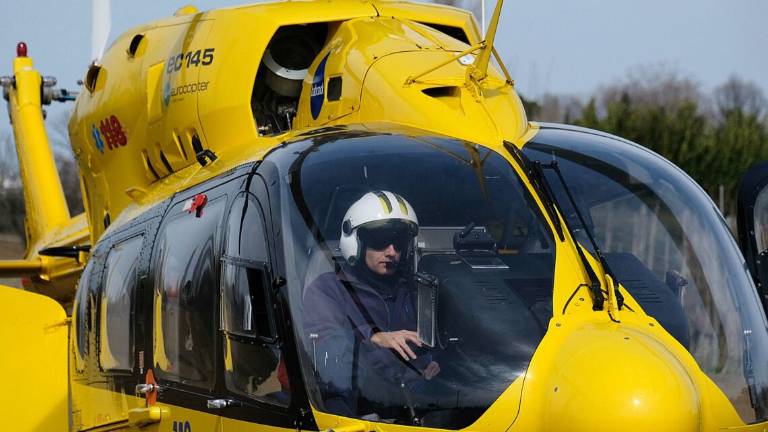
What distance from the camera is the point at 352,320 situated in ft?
15.0

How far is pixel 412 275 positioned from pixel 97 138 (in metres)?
4.09

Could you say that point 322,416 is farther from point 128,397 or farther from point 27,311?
point 27,311

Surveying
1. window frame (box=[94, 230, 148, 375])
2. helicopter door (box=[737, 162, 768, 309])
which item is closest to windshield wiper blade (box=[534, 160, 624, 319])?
helicopter door (box=[737, 162, 768, 309])

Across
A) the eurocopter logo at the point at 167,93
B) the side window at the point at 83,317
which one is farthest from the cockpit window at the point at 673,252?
the side window at the point at 83,317

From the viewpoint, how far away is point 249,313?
190 inches

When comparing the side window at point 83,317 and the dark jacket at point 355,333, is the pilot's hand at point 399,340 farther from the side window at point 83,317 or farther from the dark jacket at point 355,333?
the side window at point 83,317

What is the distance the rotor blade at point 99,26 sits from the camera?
30.1ft

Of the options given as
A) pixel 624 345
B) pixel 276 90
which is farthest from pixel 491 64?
pixel 624 345

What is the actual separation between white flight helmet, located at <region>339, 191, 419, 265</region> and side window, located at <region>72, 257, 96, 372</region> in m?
2.53

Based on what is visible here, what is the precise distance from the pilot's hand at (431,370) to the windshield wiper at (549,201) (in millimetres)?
621

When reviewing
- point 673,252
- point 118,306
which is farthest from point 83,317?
point 673,252

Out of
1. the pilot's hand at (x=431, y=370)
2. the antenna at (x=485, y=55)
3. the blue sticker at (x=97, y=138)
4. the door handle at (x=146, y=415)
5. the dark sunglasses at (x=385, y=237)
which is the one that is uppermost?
the antenna at (x=485, y=55)

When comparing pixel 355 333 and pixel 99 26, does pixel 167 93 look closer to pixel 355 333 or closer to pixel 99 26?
pixel 99 26

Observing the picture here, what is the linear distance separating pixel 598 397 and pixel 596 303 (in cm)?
65
